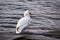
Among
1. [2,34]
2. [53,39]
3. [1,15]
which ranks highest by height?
[1,15]

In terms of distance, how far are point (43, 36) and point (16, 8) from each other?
8.98 ft

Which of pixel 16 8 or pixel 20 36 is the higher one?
pixel 16 8

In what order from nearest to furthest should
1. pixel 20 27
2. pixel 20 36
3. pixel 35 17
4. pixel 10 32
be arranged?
pixel 20 27, pixel 20 36, pixel 10 32, pixel 35 17

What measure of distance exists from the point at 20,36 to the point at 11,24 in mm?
834

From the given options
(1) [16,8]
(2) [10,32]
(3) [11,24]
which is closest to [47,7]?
(1) [16,8]

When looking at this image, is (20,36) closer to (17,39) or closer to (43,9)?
(17,39)

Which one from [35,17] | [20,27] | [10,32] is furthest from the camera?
[35,17]

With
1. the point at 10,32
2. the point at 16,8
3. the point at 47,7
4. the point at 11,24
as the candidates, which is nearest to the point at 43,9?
the point at 47,7

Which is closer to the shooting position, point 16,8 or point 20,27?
point 20,27

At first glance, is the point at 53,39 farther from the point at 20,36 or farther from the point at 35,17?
the point at 35,17

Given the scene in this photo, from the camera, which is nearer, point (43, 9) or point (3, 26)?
point (3, 26)

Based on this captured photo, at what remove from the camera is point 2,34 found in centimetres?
358

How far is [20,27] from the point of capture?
3215 millimetres

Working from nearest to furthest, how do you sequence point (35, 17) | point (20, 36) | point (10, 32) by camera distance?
point (20, 36) → point (10, 32) → point (35, 17)
